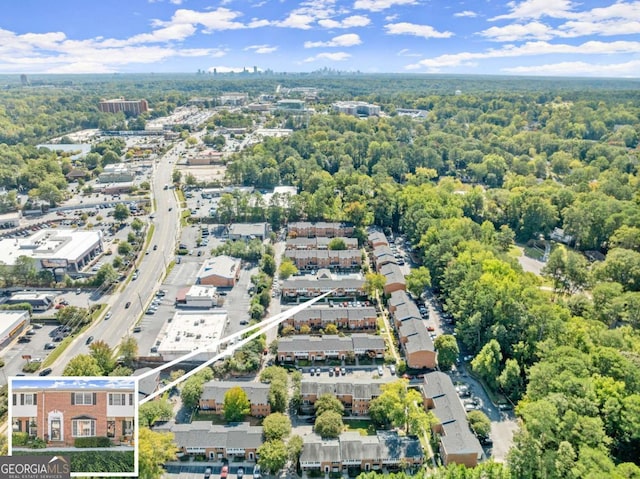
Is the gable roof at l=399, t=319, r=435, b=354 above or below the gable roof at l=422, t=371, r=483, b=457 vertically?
above

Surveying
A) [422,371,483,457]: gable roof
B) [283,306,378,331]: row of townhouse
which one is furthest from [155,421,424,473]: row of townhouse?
[283,306,378,331]: row of townhouse

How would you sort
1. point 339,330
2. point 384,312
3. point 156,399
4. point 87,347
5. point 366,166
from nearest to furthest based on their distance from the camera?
point 156,399 < point 87,347 < point 339,330 < point 384,312 < point 366,166

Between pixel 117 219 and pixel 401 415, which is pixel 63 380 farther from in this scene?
pixel 117 219

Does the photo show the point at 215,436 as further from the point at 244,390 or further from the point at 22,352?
the point at 22,352

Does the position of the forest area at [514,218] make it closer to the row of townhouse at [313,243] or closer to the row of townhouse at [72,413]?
the row of townhouse at [313,243]

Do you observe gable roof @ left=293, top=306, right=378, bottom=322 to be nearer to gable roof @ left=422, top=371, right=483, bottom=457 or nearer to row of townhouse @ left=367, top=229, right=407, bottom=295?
row of townhouse @ left=367, top=229, right=407, bottom=295

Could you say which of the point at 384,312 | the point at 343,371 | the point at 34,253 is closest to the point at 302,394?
the point at 343,371

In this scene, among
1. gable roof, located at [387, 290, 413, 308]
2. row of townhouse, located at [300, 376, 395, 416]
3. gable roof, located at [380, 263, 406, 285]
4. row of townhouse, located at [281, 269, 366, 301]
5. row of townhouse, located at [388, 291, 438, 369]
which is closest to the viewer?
row of townhouse, located at [300, 376, 395, 416]
